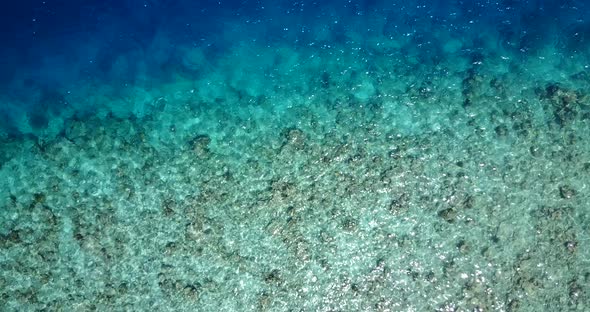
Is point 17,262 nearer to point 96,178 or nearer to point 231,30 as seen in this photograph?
point 96,178

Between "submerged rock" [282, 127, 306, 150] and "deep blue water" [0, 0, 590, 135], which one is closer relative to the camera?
"submerged rock" [282, 127, 306, 150]

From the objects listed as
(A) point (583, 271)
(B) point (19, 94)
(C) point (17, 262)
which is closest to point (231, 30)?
(B) point (19, 94)

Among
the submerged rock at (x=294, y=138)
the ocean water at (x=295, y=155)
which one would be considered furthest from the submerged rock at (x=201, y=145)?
the submerged rock at (x=294, y=138)

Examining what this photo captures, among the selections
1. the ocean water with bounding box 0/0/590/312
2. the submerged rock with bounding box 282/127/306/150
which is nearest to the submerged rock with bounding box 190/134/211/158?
the ocean water with bounding box 0/0/590/312

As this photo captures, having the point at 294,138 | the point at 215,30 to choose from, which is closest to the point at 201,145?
the point at 294,138

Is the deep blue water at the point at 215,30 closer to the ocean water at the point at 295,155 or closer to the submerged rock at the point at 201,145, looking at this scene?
the ocean water at the point at 295,155

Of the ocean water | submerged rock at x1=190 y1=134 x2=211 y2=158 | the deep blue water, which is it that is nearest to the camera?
the ocean water

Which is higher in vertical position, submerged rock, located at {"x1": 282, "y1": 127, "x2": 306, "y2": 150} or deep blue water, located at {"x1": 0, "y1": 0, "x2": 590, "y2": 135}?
deep blue water, located at {"x1": 0, "y1": 0, "x2": 590, "y2": 135}

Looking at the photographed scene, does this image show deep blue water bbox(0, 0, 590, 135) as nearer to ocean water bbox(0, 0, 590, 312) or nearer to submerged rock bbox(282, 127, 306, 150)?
ocean water bbox(0, 0, 590, 312)

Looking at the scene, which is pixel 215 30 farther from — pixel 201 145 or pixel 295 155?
pixel 295 155
